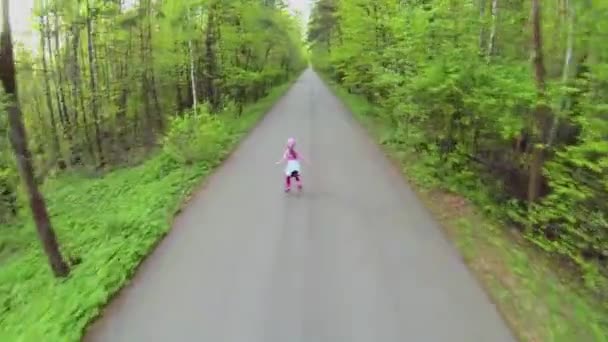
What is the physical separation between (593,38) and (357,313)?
6186mm

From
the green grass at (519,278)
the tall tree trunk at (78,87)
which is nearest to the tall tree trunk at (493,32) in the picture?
the green grass at (519,278)

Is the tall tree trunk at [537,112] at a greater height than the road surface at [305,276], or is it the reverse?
the tall tree trunk at [537,112]

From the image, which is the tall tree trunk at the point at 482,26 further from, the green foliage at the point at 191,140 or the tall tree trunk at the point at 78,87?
the tall tree trunk at the point at 78,87

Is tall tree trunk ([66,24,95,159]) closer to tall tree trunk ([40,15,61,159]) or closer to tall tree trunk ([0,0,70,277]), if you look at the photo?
tall tree trunk ([40,15,61,159])

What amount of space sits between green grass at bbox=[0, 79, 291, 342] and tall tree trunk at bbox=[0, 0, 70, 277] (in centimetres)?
54

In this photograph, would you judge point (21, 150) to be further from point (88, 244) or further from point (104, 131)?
point (104, 131)

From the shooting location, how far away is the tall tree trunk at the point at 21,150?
9.19 m

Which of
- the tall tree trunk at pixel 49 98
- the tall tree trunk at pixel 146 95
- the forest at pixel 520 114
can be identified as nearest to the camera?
the forest at pixel 520 114

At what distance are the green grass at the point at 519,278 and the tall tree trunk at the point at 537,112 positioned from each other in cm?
126

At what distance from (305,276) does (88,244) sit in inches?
252

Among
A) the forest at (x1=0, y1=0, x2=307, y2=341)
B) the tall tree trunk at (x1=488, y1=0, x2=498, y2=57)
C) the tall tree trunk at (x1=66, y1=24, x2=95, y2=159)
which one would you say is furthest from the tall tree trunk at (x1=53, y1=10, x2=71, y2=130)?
the tall tree trunk at (x1=488, y1=0, x2=498, y2=57)

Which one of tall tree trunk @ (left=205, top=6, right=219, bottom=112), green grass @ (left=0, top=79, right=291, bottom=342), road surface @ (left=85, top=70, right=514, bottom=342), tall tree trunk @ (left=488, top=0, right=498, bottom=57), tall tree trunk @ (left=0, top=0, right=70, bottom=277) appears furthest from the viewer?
tall tree trunk @ (left=205, top=6, right=219, bottom=112)

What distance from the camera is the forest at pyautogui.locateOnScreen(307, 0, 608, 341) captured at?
25.6ft

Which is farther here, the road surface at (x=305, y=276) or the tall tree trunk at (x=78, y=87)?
the tall tree trunk at (x=78, y=87)
